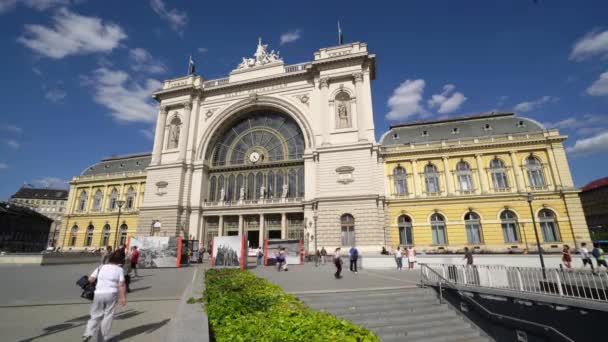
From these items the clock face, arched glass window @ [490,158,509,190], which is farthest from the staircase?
the clock face

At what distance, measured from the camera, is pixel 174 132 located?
3784 centimetres

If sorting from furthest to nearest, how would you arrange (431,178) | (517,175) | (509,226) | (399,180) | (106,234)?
1. (106,234)
2. (399,180)
3. (431,178)
4. (517,175)
5. (509,226)

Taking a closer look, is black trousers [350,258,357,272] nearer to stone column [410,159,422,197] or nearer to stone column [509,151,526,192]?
A: stone column [410,159,422,197]

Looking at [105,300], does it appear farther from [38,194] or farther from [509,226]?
[38,194]

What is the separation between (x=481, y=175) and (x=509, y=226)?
596cm

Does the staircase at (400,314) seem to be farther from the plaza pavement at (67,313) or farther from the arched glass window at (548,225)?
the arched glass window at (548,225)

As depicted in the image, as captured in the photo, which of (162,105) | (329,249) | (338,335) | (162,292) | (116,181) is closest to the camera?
(338,335)

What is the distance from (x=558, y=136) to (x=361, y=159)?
2161 centimetres

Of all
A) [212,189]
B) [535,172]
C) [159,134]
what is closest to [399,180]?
[535,172]

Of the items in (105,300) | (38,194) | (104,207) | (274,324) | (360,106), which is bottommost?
(274,324)

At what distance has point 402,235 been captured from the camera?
32281 mm

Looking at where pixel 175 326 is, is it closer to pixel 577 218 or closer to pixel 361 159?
pixel 361 159

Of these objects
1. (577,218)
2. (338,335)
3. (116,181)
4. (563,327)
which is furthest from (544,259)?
(116,181)

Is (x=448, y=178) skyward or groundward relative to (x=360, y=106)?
groundward
